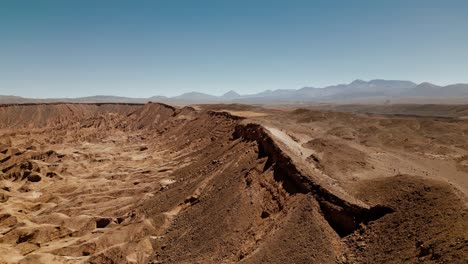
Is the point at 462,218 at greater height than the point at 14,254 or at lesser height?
greater

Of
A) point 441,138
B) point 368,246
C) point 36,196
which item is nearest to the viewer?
point 368,246

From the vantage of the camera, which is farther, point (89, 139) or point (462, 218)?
point (89, 139)

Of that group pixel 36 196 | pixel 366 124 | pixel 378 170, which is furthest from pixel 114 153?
pixel 378 170

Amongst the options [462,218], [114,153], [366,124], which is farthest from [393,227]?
[114,153]

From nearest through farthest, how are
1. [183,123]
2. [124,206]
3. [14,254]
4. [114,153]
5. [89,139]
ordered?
[14,254], [124,206], [114,153], [183,123], [89,139]

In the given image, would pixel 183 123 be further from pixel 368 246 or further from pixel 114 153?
pixel 368 246

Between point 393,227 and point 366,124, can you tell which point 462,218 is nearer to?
point 393,227

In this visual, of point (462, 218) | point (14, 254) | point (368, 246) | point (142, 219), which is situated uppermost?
point (462, 218)
